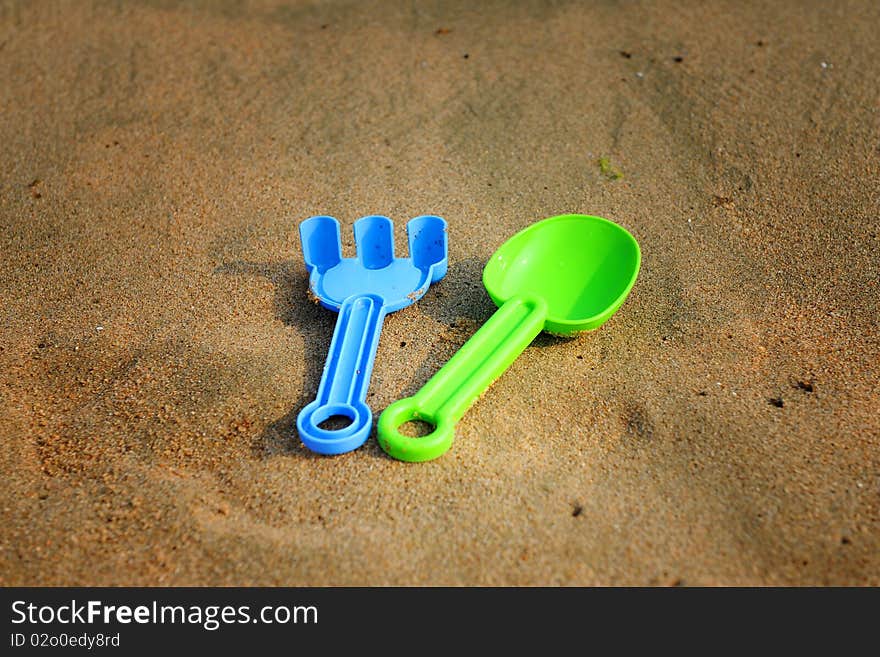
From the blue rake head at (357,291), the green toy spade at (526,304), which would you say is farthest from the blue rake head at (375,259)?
the green toy spade at (526,304)

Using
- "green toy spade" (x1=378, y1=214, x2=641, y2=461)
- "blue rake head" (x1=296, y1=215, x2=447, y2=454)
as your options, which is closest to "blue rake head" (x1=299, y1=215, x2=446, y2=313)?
"blue rake head" (x1=296, y1=215, x2=447, y2=454)

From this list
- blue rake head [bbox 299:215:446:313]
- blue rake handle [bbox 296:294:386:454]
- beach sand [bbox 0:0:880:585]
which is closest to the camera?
beach sand [bbox 0:0:880:585]

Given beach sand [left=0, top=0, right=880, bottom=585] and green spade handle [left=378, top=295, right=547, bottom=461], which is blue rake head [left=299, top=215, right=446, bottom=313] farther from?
green spade handle [left=378, top=295, right=547, bottom=461]

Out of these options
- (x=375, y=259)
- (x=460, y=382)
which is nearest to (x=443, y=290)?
(x=375, y=259)

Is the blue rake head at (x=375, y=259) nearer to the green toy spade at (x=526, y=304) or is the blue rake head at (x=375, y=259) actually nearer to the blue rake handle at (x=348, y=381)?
the blue rake handle at (x=348, y=381)

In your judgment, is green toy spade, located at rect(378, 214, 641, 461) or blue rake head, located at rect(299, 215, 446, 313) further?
blue rake head, located at rect(299, 215, 446, 313)

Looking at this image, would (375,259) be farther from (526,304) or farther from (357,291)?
(526,304)

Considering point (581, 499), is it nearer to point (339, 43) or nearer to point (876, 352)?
point (876, 352)
